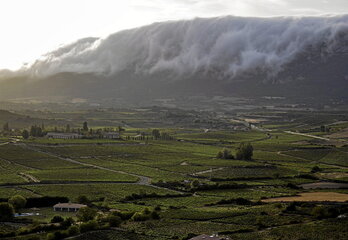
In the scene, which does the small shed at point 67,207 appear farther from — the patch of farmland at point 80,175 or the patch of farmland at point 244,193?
the patch of farmland at point 80,175

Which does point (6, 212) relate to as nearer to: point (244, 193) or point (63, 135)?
point (244, 193)

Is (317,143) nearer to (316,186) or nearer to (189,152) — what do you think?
(189,152)

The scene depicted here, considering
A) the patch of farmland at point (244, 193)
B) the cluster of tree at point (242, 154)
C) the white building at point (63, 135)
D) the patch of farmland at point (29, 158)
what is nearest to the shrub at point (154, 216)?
the patch of farmland at point (244, 193)

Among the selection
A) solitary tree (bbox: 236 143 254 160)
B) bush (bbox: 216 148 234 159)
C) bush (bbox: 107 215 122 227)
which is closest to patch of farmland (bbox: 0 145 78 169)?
bush (bbox: 216 148 234 159)

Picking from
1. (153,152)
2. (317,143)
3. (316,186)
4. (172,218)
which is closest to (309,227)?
(172,218)

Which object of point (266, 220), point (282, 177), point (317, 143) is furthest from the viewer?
point (317, 143)

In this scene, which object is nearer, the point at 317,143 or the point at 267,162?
the point at 267,162

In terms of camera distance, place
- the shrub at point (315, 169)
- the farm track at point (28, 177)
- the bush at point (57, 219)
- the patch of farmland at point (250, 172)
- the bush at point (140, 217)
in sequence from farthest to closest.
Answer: the shrub at point (315, 169), the patch of farmland at point (250, 172), the farm track at point (28, 177), the bush at point (57, 219), the bush at point (140, 217)
